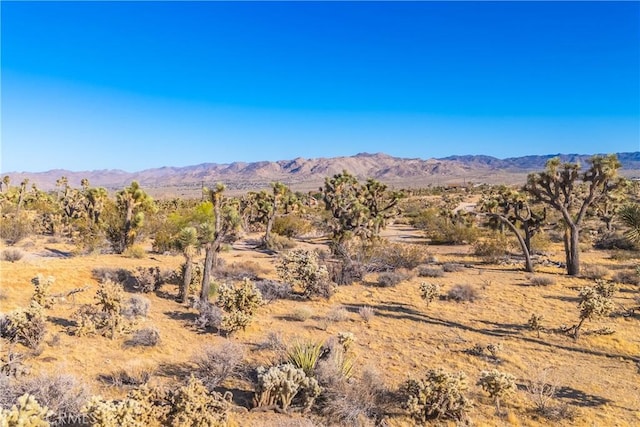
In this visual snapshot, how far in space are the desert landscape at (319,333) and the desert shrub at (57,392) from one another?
0.08 feet

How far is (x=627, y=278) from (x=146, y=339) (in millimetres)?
17141

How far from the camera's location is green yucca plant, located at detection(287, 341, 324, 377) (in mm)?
7195

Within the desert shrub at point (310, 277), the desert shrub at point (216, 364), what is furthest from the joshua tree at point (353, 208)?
the desert shrub at point (216, 364)

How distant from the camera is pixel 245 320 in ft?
31.9

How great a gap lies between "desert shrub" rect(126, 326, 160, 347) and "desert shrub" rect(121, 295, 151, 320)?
109 centimetres

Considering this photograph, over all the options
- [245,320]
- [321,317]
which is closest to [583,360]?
[321,317]

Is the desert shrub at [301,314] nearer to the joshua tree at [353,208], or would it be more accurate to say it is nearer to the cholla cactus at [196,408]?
the cholla cactus at [196,408]

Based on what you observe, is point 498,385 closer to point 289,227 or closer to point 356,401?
point 356,401

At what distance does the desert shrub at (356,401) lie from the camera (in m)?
6.22

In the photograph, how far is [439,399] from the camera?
6.52m

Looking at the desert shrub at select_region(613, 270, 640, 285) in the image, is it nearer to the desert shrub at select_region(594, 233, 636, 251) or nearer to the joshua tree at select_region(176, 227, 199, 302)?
the desert shrub at select_region(594, 233, 636, 251)

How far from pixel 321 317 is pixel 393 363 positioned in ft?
10.8

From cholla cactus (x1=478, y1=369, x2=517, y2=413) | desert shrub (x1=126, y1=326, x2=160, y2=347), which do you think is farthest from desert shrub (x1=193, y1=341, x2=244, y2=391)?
cholla cactus (x1=478, y1=369, x2=517, y2=413)

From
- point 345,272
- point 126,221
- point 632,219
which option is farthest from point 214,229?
point 632,219
